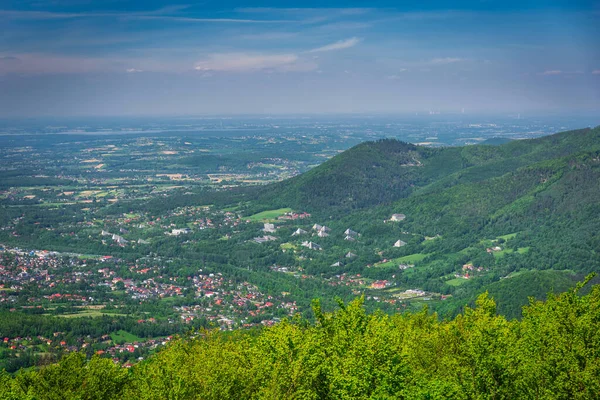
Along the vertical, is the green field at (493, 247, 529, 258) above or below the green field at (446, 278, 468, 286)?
above

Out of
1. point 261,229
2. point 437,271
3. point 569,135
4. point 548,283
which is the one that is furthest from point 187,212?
point 569,135

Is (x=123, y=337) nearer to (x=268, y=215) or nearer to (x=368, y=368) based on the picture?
(x=368, y=368)

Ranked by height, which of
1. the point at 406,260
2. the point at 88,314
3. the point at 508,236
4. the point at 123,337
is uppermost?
the point at 508,236

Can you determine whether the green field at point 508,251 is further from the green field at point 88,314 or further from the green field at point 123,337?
the green field at point 88,314

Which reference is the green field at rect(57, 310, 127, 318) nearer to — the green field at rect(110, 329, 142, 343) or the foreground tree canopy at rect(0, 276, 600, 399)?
the green field at rect(110, 329, 142, 343)

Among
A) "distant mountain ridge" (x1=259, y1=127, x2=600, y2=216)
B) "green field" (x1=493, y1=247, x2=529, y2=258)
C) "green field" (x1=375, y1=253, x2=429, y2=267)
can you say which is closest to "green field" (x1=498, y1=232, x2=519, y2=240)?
"green field" (x1=493, y1=247, x2=529, y2=258)

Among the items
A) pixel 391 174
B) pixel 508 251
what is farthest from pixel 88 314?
pixel 391 174
